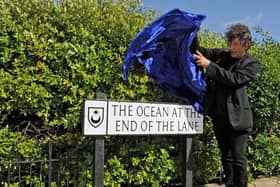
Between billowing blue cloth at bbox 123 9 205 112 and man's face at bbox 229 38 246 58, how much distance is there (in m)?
0.38

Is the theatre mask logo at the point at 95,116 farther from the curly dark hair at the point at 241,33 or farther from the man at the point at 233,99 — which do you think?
the curly dark hair at the point at 241,33

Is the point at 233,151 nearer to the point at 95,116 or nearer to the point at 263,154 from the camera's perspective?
the point at 95,116

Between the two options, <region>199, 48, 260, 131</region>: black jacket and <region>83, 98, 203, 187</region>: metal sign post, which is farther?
<region>199, 48, 260, 131</region>: black jacket

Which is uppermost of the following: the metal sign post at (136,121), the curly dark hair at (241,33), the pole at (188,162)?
the curly dark hair at (241,33)

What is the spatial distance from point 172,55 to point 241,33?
28.9 inches

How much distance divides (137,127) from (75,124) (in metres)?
0.71

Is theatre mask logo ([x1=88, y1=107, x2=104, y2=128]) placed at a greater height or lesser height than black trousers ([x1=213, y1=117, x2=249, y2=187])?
greater

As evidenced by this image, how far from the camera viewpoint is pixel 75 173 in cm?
445

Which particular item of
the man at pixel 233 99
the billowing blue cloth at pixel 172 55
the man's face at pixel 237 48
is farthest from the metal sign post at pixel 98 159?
the man's face at pixel 237 48

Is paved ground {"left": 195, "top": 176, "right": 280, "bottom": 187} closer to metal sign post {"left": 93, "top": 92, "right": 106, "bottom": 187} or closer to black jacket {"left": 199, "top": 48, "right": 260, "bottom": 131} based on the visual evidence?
black jacket {"left": 199, "top": 48, "right": 260, "bottom": 131}

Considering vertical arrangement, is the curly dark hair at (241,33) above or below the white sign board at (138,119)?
above

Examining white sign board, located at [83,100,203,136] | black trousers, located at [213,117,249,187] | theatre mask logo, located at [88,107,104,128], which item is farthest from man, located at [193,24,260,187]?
theatre mask logo, located at [88,107,104,128]

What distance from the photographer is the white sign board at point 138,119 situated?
369 cm

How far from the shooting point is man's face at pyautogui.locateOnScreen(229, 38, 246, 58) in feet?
13.8
